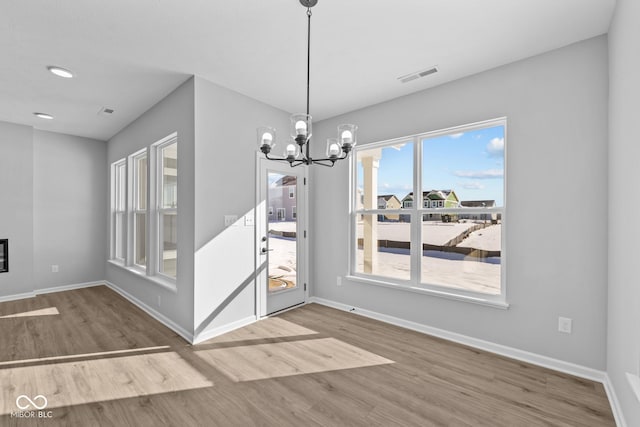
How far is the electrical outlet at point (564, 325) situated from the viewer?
2467 millimetres

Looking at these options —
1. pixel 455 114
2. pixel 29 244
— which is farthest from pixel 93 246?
pixel 455 114

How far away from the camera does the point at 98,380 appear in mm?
2357

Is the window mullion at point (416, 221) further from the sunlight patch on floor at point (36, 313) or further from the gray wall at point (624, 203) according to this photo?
the sunlight patch on floor at point (36, 313)

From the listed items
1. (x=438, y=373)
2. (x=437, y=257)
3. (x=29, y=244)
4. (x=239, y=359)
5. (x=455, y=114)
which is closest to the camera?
(x=438, y=373)

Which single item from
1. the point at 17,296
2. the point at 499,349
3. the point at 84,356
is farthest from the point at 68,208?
the point at 499,349

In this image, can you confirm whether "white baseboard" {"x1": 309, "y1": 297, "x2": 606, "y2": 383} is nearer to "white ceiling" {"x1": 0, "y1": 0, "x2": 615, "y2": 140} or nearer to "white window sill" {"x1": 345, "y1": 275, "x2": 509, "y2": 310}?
"white window sill" {"x1": 345, "y1": 275, "x2": 509, "y2": 310}

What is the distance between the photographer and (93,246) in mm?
5559

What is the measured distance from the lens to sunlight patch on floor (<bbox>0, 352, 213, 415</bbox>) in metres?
2.15

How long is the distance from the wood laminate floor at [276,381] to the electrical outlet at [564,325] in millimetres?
371

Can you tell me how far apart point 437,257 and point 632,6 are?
2439 mm

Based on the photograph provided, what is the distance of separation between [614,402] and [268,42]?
→ 381 centimetres

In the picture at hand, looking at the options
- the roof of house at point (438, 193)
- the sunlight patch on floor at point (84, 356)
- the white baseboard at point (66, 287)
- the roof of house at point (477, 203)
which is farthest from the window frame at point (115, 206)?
the roof of house at point (477, 203)

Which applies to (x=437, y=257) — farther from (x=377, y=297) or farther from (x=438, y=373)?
(x=438, y=373)

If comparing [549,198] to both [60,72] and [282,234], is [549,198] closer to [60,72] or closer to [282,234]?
[282,234]
